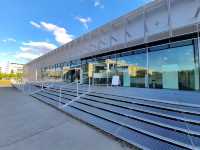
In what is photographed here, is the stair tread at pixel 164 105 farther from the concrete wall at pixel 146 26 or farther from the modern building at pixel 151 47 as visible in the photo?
the concrete wall at pixel 146 26

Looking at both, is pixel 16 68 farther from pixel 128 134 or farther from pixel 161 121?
pixel 161 121

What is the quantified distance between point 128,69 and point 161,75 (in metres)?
2.78

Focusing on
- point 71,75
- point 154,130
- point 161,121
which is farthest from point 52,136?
point 71,75

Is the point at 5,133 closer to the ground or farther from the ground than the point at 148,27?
closer to the ground

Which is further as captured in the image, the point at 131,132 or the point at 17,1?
the point at 17,1

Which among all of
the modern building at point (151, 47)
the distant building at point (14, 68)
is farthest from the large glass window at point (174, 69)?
the distant building at point (14, 68)

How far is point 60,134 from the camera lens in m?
4.90

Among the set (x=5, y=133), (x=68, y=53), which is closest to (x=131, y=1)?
(x=68, y=53)

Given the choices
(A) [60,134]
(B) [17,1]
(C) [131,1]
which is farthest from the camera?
(B) [17,1]

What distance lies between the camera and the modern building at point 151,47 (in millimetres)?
7680

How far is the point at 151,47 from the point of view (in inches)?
384

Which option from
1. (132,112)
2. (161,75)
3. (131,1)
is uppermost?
(131,1)

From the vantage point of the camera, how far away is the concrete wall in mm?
7477

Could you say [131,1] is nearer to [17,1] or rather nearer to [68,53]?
[68,53]
